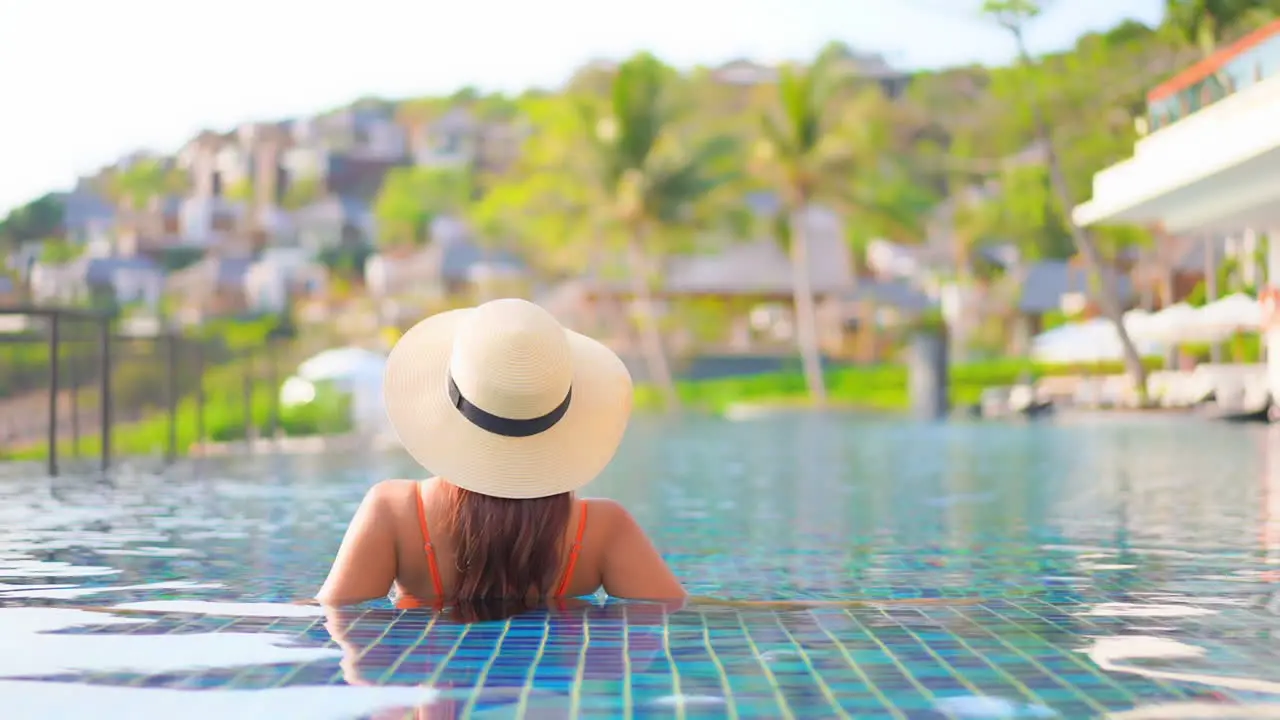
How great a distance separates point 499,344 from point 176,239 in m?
126

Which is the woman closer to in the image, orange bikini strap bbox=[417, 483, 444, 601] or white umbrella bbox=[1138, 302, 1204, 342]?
orange bikini strap bbox=[417, 483, 444, 601]

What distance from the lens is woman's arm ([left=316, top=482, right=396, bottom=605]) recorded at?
16.0 feet

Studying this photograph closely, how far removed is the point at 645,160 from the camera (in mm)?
50750

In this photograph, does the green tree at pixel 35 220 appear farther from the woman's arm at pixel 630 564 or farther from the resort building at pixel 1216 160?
the woman's arm at pixel 630 564

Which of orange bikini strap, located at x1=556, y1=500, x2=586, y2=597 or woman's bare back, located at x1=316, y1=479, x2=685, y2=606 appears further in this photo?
orange bikini strap, located at x1=556, y1=500, x2=586, y2=597

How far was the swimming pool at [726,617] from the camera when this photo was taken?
12.7 feet

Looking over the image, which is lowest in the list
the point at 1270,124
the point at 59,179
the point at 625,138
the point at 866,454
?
the point at 866,454

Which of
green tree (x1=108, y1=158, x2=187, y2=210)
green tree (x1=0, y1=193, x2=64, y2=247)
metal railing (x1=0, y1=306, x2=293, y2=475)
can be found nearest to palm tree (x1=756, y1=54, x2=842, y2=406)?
metal railing (x1=0, y1=306, x2=293, y2=475)

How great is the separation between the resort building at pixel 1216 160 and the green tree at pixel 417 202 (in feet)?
295

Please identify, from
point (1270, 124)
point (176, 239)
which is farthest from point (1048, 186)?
point (176, 239)

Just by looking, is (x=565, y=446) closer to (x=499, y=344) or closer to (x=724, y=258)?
(x=499, y=344)

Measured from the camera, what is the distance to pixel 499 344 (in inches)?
182

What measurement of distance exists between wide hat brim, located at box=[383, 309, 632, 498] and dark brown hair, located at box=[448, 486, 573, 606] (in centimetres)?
11

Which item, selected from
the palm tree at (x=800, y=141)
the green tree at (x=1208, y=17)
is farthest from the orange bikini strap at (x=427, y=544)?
the palm tree at (x=800, y=141)
